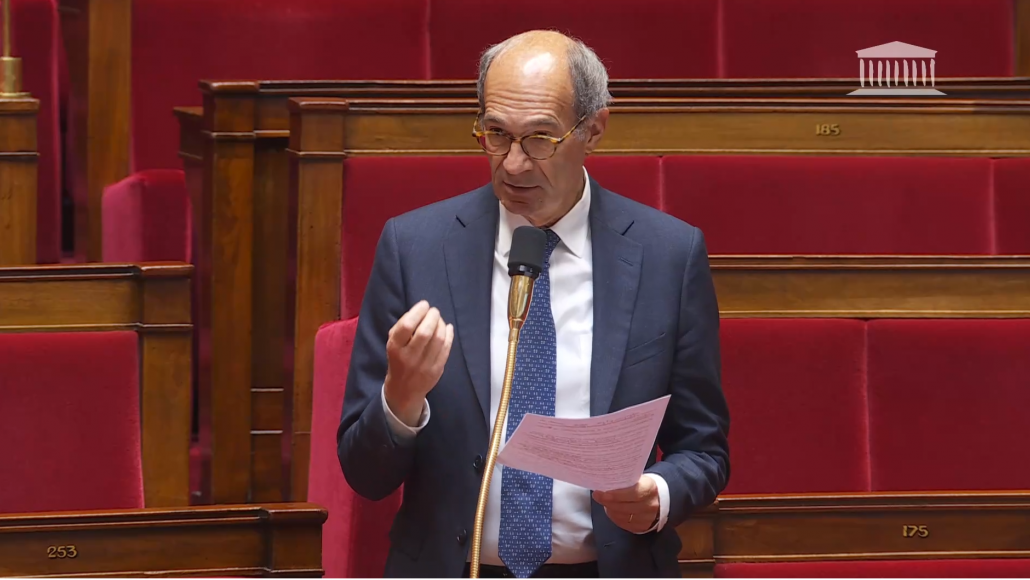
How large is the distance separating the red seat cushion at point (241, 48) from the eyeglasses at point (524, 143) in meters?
0.42

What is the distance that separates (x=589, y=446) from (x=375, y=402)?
2.9 inches

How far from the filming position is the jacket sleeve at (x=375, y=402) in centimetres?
38

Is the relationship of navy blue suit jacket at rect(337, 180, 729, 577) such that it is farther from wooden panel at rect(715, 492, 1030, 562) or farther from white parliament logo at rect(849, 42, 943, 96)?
white parliament logo at rect(849, 42, 943, 96)

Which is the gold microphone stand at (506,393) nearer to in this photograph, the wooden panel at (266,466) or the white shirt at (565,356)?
the white shirt at (565,356)

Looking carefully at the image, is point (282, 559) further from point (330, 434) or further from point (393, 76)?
point (393, 76)

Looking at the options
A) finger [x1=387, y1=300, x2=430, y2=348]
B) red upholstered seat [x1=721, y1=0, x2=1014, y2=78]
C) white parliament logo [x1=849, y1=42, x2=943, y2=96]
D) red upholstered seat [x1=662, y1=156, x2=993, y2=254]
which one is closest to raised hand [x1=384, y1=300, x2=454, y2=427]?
finger [x1=387, y1=300, x2=430, y2=348]

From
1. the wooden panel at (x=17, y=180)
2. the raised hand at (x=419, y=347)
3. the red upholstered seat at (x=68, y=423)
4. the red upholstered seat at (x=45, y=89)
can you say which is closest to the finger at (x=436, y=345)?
the raised hand at (x=419, y=347)

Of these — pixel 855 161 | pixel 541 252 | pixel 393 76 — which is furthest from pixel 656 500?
pixel 393 76

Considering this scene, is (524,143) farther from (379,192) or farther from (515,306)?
(379,192)

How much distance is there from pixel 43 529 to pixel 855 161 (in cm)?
41

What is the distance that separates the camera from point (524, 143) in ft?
1.32

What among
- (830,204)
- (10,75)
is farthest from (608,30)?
(10,75)

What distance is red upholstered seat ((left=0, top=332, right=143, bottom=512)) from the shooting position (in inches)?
21.0

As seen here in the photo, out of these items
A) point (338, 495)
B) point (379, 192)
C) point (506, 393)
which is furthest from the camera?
point (379, 192)
